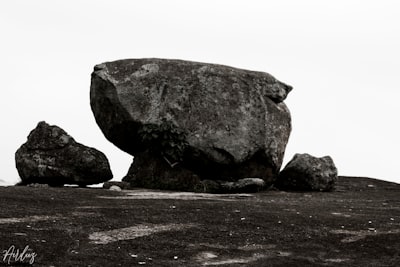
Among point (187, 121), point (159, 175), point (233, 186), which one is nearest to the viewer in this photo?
point (233, 186)

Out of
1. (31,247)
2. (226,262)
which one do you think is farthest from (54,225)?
(226,262)

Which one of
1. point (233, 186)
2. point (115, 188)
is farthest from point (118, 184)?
point (233, 186)

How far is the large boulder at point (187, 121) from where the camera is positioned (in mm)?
26109

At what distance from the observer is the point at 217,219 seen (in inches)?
600

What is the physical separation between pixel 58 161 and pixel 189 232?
13.6 meters

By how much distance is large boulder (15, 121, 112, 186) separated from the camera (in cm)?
2564

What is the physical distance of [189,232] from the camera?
44.5 feet

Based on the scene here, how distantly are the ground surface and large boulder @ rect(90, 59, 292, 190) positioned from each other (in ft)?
22.2

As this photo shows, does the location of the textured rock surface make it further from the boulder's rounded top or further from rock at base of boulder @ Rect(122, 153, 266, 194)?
the boulder's rounded top

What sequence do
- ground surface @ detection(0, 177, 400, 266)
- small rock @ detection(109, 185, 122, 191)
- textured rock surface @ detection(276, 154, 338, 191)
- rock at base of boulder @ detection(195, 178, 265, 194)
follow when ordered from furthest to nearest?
textured rock surface @ detection(276, 154, 338, 191)
rock at base of boulder @ detection(195, 178, 265, 194)
small rock @ detection(109, 185, 122, 191)
ground surface @ detection(0, 177, 400, 266)

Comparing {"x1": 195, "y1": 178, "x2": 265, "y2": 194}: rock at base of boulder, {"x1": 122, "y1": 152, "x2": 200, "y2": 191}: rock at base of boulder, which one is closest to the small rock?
{"x1": 122, "y1": 152, "x2": 200, "y2": 191}: rock at base of boulder

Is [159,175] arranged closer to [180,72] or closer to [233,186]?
[233,186]

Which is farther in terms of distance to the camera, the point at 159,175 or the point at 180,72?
the point at 180,72

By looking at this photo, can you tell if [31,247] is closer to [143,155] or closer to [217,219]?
[217,219]
